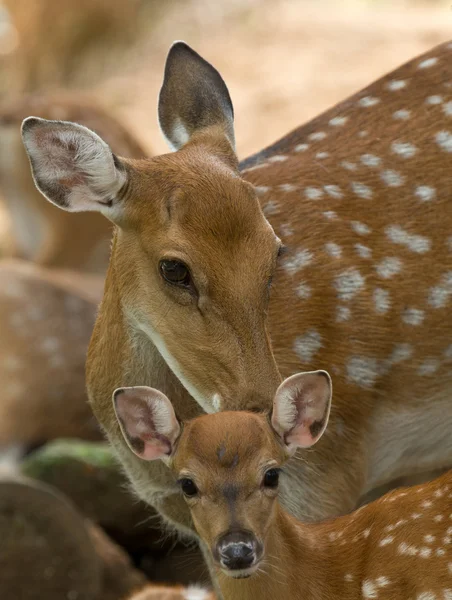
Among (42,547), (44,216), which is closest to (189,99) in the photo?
(42,547)

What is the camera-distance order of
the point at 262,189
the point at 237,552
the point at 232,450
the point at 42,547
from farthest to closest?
the point at 42,547, the point at 262,189, the point at 232,450, the point at 237,552

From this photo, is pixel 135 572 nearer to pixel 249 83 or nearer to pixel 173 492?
pixel 173 492

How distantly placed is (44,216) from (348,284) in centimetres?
614

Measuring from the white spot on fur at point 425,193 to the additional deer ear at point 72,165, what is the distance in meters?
1.10

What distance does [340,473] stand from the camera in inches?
166

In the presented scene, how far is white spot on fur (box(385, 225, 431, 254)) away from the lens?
4285mm

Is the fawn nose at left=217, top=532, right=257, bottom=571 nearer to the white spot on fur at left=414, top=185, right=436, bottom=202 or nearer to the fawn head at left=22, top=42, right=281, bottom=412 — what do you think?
the fawn head at left=22, top=42, right=281, bottom=412

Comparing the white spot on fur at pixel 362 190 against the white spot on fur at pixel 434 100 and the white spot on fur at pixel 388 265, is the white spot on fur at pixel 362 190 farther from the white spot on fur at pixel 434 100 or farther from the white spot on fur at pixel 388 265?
the white spot on fur at pixel 434 100

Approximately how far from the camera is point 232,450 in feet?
11.1

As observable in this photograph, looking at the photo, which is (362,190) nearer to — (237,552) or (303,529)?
(303,529)

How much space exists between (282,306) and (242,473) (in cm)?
92

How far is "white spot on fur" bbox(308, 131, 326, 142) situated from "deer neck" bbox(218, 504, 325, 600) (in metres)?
1.43

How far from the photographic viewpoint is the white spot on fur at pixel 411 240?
4.29 m

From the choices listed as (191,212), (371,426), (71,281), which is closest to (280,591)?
(371,426)
